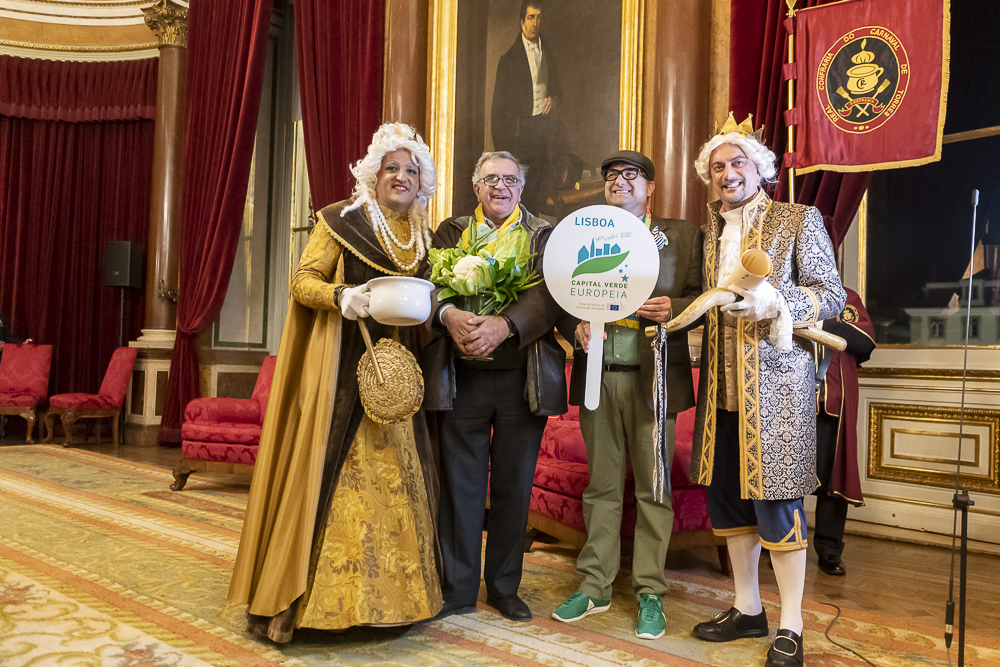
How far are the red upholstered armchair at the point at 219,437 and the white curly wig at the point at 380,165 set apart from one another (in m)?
2.72

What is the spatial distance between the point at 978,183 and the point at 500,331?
Answer: 3.04 metres

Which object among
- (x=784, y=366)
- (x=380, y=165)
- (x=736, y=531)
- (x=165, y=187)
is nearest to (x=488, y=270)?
(x=380, y=165)

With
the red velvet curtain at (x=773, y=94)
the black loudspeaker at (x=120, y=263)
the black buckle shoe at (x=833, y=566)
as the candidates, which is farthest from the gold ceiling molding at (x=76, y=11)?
the black buckle shoe at (x=833, y=566)

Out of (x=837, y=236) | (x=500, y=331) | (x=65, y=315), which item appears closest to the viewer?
(x=500, y=331)

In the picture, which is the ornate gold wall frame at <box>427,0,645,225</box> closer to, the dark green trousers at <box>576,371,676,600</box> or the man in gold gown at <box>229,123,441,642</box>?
the man in gold gown at <box>229,123,441,642</box>

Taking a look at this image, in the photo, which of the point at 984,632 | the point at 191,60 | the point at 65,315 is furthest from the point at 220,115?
the point at 984,632

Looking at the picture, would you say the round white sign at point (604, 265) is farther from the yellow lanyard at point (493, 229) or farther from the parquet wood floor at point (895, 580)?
the parquet wood floor at point (895, 580)

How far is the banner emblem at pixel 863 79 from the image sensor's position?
340cm

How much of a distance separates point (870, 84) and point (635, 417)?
6.97 feet

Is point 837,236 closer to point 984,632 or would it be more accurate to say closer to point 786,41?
point 786,41

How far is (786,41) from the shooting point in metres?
3.73

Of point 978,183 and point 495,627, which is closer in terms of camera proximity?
point 495,627

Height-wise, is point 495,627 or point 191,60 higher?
point 191,60

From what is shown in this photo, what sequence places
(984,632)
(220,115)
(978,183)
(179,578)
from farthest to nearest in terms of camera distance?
(220,115)
(978,183)
(179,578)
(984,632)
